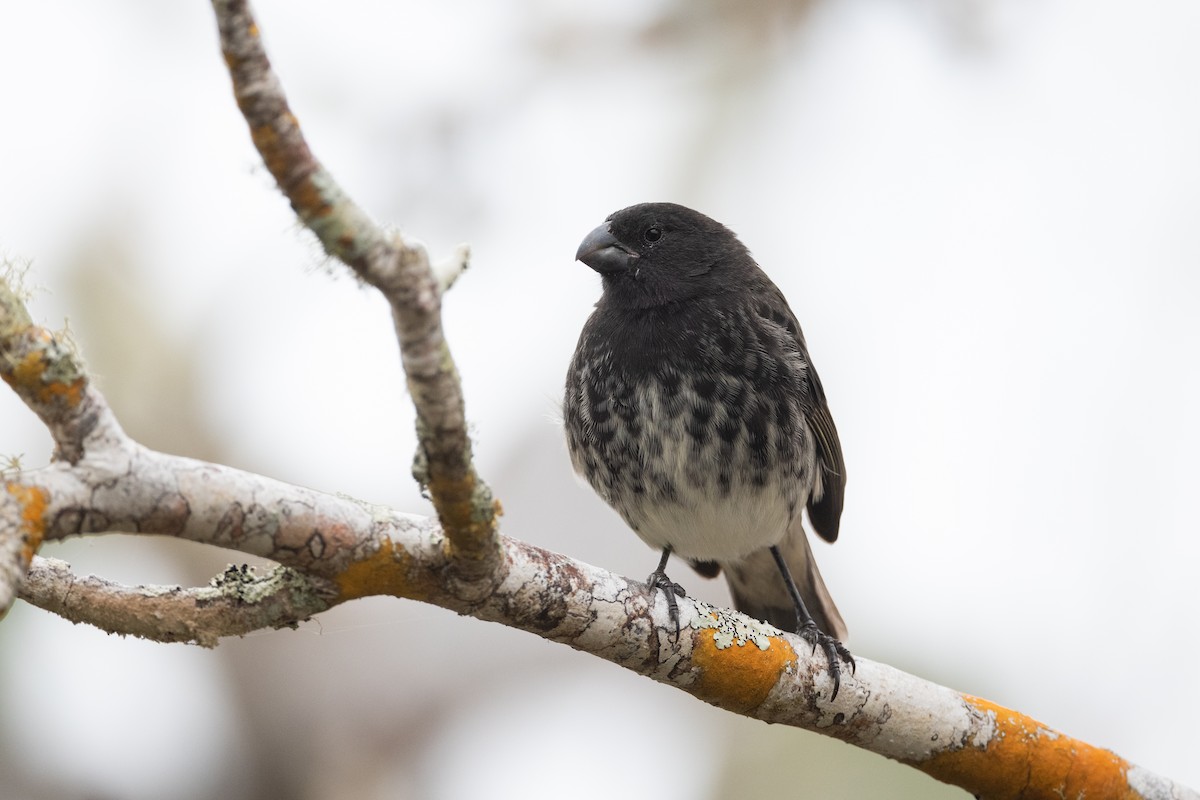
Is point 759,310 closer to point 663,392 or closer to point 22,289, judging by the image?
point 663,392

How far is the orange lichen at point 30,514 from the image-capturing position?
1.73 metres

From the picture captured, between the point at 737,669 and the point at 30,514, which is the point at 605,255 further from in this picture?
the point at 30,514

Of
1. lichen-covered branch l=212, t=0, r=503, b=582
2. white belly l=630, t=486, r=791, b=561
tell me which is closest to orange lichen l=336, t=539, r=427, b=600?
lichen-covered branch l=212, t=0, r=503, b=582

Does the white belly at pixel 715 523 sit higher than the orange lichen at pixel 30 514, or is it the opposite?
the white belly at pixel 715 523

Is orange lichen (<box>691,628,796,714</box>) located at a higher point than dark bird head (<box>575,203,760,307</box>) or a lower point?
lower

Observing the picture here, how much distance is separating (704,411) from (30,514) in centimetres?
234

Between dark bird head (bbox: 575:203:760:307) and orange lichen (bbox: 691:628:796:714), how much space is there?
1522 mm

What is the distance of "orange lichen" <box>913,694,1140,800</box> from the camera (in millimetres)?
3080

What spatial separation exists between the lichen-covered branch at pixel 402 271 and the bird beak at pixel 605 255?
217 cm

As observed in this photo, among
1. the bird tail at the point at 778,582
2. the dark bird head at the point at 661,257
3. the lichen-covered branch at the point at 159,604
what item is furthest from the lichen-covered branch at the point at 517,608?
the dark bird head at the point at 661,257

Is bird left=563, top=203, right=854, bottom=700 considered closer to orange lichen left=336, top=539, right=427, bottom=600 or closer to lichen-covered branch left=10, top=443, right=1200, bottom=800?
lichen-covered branch left=10, top=443, right=1200, bottom=800

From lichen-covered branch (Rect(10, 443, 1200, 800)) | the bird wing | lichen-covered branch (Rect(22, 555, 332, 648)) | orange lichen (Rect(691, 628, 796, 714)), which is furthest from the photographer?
the bird wing

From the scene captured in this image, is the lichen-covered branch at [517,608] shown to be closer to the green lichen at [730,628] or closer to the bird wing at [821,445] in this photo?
the green lichen at [730,628]

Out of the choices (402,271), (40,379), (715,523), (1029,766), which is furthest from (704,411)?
(40,379)
